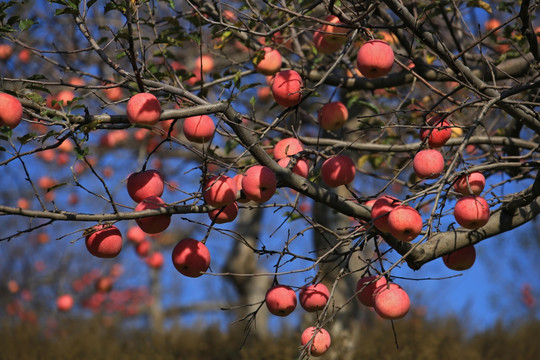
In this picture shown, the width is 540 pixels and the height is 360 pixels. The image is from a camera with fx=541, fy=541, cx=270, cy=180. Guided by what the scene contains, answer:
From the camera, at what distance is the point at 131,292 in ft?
50.4

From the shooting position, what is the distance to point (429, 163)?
2.36m

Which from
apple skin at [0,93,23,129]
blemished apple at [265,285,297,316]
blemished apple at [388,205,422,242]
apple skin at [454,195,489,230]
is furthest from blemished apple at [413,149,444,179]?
apple skin at [0,93,23,129]

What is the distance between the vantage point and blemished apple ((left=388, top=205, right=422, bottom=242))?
2.01 metres

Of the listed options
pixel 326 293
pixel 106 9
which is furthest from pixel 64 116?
pixel 326 293

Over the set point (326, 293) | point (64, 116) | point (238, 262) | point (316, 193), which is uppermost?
point (238, 262)

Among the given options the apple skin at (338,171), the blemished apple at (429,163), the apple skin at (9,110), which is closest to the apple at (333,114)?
the apple skin at (338,171)

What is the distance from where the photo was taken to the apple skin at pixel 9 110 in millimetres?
1986

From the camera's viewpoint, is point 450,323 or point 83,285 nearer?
point 450,323

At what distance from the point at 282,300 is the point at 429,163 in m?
0.88

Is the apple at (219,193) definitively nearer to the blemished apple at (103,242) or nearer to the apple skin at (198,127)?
the apple skin at (198,127)

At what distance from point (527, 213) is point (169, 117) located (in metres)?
1.94

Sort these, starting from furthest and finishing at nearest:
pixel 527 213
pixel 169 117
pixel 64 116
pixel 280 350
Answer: pixel 280 350, pixel 527 213, pixel 169 117, pixel 64 116

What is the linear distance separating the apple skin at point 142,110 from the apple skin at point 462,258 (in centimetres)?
156

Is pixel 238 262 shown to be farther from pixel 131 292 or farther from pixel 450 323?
pixel 131 292
